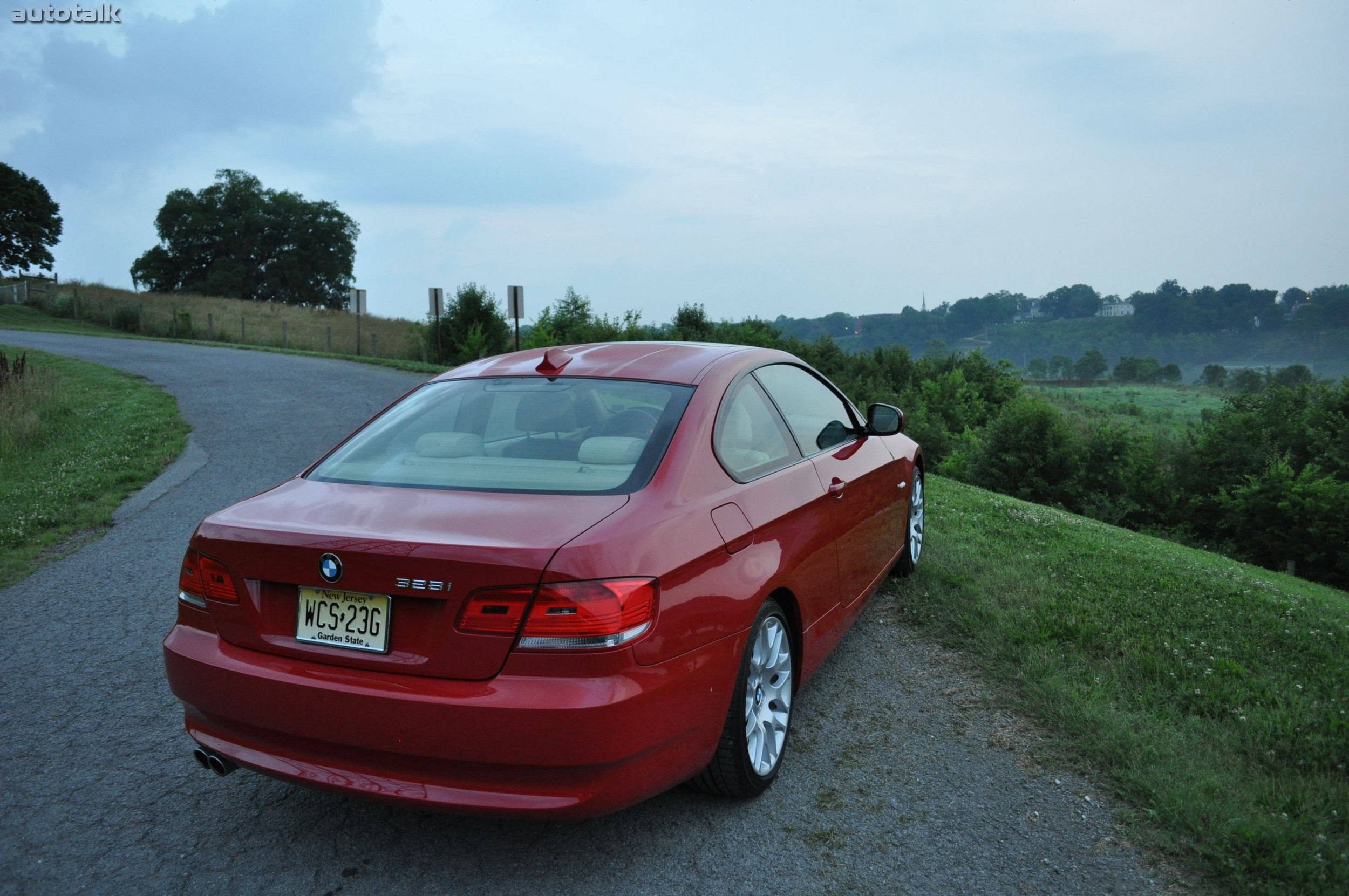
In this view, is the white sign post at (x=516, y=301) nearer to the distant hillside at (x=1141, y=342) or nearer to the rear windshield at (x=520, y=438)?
the rear windshield at (x=520, y=438)

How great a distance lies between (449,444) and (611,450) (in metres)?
0.69

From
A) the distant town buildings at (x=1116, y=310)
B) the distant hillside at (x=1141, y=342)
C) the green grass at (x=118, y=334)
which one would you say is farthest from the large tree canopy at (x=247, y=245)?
the distant town buildings at (x=1116, y=310)

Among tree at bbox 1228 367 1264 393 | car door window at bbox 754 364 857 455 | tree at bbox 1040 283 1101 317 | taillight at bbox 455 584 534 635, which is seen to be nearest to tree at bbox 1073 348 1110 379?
tree at bbox 1040 283 1101 317

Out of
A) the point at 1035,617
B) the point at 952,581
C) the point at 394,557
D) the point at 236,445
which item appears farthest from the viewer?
the point at 236,445

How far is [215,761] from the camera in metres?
2.89

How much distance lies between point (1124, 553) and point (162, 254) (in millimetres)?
89488

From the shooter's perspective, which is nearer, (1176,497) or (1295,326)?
(1176,497)

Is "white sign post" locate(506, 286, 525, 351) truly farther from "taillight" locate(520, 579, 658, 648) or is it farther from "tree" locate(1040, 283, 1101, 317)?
"tree" locate(1040, 283, 1101, 317)

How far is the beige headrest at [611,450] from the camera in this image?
314cm

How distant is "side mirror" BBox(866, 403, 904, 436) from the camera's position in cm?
494

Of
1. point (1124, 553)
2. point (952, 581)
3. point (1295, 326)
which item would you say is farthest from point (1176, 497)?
point (1295, 326)

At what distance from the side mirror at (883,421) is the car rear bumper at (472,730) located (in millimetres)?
2455

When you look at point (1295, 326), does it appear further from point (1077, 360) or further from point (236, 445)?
point (236, 445)

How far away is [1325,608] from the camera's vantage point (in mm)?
6090
